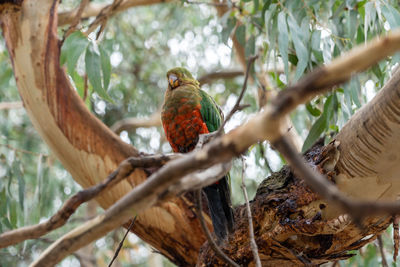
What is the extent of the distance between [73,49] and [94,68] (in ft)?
0.44

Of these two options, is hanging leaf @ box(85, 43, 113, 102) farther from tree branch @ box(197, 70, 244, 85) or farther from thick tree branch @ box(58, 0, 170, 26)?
tree branch @ box(197, 70, 244, 85)

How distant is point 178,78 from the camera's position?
8.31 feet

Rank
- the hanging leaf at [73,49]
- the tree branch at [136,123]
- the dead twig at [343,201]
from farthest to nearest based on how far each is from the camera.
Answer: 1. the tree branch at [136,123]
2. the hanging leaf at [73,49]
3. the dead twig at [343,201]

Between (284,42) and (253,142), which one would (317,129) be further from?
(253,142)

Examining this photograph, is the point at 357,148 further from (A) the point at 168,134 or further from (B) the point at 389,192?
(A) the point at 168,134

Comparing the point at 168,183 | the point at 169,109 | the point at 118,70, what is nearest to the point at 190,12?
the point at 118,70

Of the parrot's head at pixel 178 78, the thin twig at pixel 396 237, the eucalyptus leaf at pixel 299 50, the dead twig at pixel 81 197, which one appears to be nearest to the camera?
the dead twig at pixel 81 197

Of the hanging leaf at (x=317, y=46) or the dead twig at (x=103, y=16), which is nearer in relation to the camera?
the hanging leaf at (x=317, y=46)

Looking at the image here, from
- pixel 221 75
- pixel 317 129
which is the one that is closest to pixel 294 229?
pixel 317 129

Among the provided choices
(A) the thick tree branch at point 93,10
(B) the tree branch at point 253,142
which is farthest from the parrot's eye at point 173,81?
(B) the tree branch at point 253,142

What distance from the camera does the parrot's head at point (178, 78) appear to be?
98.6 inches

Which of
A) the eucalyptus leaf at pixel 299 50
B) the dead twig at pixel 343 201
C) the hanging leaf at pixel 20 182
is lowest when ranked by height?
the dead twig at pixel 343 201

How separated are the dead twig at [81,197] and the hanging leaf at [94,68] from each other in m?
1.19

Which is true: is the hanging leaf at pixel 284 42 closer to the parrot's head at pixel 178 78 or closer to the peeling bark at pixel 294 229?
the peeling bark at pixel 294 229
